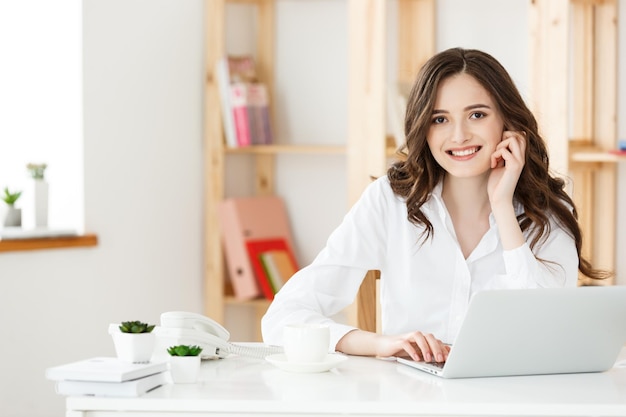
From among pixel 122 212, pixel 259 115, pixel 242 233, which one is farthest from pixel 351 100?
pixel 122 212

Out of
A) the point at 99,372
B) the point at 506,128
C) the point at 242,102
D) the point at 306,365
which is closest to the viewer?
the point at 99,372

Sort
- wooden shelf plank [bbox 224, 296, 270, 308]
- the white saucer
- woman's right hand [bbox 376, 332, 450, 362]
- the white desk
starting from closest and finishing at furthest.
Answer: the white desk → the white saucer → woman's right hand [bbox 376, 332, 450, 362] → wooden shelf plank [bbox 224, 296, 270, 308]

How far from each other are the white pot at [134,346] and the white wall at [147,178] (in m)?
1.69

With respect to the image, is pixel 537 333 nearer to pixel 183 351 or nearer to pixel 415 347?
pixel 415 347

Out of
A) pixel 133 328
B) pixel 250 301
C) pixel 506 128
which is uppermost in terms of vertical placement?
pixel 506 128

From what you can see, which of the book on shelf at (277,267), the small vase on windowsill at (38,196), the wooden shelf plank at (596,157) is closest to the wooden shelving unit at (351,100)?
the book on shelf at (277,267)

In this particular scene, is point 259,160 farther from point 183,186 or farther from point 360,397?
point 360,397

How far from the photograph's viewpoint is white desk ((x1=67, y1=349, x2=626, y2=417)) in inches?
55.4

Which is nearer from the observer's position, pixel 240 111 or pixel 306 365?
pixel 306 365

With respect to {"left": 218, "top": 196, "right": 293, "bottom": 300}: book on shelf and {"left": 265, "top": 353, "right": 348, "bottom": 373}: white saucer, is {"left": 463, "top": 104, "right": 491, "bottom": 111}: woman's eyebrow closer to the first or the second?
{"left": 265, "top": 353, "right": 348, "bottom": 373}: white saucer

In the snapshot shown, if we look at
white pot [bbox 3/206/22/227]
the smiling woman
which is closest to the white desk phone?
white pot [bbox 3/206/22/227]

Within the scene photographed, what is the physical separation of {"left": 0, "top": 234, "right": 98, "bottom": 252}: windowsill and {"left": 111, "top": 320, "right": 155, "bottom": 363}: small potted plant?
166 centimetres

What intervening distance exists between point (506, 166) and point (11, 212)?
175cm

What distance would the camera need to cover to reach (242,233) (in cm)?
390
